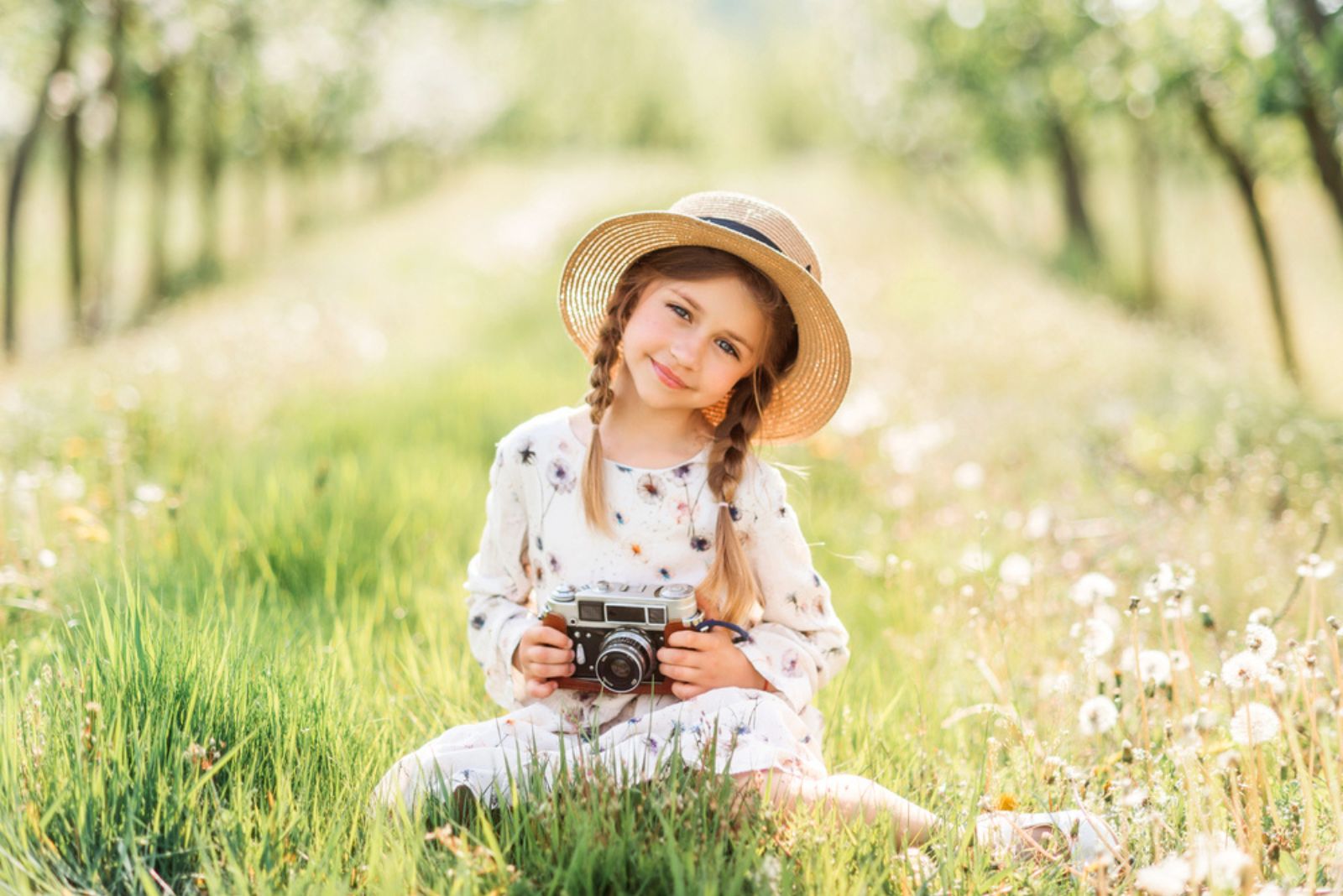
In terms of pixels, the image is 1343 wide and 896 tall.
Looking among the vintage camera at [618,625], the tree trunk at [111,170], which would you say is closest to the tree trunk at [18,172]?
the tree trunk at [111,170]

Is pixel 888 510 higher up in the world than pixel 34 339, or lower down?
lower down

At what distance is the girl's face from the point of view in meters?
2.69

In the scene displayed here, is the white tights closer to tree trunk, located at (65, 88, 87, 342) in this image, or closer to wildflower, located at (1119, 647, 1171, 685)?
wildflower, located at (1119, 647, 1171, 685)

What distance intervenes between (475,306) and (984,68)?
11081 millimetres

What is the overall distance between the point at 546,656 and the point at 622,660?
0.62 ft

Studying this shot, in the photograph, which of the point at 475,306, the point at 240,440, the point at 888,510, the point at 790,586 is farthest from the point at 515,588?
the point at 475,306

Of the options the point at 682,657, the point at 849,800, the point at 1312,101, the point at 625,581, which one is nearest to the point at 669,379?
the point at 625,581

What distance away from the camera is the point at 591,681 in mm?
2660

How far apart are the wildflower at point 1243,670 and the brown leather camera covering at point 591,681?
1183mm

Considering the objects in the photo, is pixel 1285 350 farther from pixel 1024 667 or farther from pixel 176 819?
pixel 176 819

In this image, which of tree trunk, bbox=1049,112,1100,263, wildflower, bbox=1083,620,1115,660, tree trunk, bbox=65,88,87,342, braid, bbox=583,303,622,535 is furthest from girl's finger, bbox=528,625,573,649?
tree trunk, bbox=1049,112,1100,263

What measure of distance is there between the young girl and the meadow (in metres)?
0.15

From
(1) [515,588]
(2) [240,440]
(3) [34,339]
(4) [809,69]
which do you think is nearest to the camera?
(1) [515,588]

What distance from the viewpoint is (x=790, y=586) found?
286cm
